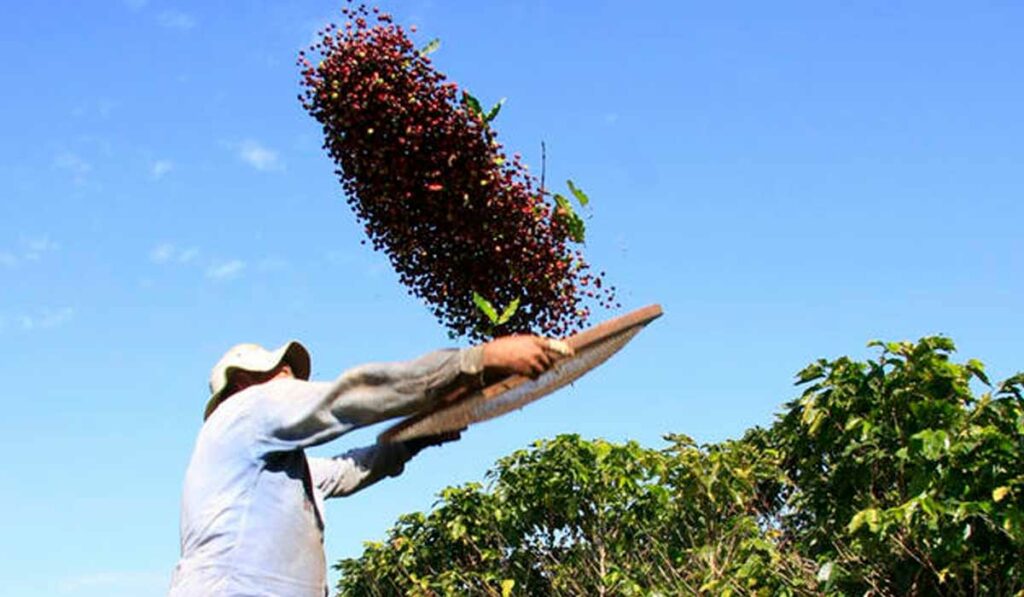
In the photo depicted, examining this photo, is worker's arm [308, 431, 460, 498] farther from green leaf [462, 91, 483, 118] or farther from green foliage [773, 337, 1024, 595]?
green foliage [773, 337, 1024, 595]

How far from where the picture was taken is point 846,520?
17.8 ft

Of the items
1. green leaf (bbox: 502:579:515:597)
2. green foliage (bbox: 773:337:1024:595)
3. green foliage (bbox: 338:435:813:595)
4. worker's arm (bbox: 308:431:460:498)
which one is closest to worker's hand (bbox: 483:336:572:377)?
worker's arm (bbox: 308:431:460:498)

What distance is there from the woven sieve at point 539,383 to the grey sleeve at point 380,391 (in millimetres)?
78

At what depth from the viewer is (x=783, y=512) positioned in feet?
22.4

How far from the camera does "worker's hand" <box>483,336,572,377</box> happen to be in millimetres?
2225

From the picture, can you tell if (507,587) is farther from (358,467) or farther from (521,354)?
(521,354)

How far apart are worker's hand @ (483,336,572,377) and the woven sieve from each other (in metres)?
0.04

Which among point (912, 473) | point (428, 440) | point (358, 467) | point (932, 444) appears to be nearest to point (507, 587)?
point (912, 473)

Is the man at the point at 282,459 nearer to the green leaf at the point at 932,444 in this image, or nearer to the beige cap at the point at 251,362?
the beige cap at the point at 251,362

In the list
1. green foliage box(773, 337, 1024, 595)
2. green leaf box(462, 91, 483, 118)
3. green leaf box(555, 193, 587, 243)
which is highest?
green leaf box(462, 91, 483, 118)

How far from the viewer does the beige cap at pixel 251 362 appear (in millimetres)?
2580

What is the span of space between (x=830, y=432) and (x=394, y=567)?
3.84m

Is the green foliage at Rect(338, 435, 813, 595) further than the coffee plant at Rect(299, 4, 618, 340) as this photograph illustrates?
Yes

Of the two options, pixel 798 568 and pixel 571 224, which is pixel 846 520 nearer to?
pixel 798 568
